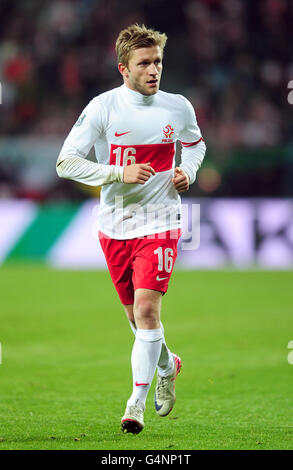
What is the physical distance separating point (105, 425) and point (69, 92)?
14.4 metres

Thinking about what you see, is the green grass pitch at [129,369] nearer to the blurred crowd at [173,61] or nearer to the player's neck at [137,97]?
the player's neck at [137,97]

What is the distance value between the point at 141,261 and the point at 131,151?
0.70 m

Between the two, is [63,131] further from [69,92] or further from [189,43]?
[189,43]

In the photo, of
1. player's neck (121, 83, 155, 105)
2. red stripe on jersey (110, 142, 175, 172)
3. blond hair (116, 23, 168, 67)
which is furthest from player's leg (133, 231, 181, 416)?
blond hair (116, 23, 168, 67)

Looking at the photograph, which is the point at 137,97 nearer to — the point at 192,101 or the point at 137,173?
the point at 137,173

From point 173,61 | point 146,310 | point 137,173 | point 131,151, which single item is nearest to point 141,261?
point 146,310

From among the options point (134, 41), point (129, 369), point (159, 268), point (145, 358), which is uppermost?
point (134, 41)

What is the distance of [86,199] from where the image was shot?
16.1 m

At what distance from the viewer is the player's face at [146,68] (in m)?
5.02

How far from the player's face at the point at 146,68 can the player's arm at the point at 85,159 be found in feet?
0.96

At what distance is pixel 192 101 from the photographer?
1812 cm

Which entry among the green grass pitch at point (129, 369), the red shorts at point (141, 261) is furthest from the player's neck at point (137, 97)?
the green grass pitch at point (129, 369)

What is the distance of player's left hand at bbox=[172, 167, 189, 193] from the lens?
5074mm

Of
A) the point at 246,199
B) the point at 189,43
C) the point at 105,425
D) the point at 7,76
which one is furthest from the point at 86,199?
the point at 105,425
